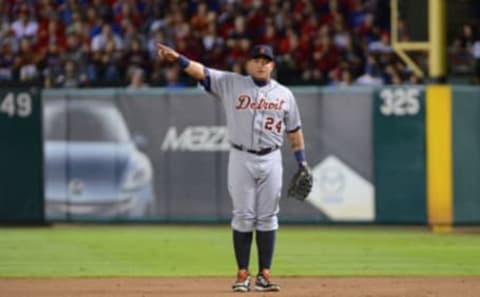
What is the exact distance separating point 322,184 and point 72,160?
360cm

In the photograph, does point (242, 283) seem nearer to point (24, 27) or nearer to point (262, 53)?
point (262, 53)

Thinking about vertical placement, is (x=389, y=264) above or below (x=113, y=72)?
below

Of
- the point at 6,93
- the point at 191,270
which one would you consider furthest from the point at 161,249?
the point at 6,93

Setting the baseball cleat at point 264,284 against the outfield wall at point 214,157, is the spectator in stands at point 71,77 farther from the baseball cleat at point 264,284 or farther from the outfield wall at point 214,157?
the baseball cleat at point 264,284

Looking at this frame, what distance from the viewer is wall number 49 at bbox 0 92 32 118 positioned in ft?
62.7

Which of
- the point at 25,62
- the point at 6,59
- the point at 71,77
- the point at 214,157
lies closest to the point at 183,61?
the point at 214,157

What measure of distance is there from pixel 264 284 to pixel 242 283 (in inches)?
7.1

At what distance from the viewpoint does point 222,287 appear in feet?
36.8

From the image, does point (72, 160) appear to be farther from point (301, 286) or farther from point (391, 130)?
point (301, 286)

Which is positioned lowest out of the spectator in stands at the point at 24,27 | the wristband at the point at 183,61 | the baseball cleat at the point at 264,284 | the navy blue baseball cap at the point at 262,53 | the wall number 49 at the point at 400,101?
the baseball cleat at the point at 264,284

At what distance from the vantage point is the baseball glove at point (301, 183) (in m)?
11.4

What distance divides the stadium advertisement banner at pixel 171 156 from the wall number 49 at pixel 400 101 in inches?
9.7

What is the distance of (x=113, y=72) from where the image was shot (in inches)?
856

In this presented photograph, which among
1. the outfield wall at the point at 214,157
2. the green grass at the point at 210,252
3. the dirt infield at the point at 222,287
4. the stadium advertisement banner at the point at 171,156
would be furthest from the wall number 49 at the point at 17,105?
the dirt infield at the point at 222,287
